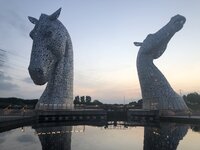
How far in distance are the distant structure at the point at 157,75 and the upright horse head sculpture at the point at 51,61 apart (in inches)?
331

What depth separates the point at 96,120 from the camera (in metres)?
27.3

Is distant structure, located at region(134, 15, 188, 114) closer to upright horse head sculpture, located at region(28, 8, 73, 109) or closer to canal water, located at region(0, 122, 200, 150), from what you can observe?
upright horse head sculpture, located at region(28, 8, 73, 109)

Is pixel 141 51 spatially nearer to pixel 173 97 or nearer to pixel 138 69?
pixel 138 69

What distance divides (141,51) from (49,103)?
12.0m

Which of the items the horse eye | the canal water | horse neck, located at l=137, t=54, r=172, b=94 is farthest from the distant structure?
the canal water

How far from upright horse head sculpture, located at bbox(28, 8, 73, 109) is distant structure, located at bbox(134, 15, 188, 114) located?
8.41 metres

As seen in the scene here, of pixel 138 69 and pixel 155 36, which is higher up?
pixel 155 36

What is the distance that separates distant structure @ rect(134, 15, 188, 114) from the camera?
2881 centimetres

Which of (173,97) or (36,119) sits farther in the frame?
(173,97)

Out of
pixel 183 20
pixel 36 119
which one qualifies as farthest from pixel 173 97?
pixel 36 119

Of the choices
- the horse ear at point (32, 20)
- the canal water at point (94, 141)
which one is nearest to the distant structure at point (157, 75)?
the horse ear at point (32, 20)

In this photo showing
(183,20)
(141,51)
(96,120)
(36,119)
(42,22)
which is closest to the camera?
(36,119)

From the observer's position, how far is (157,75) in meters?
30.0

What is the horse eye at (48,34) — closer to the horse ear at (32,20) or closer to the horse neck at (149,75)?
the horse ear at (32,20)
